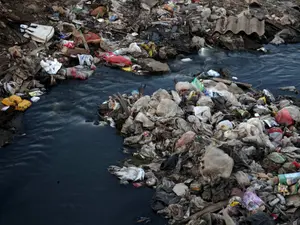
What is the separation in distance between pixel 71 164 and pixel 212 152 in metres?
2.84

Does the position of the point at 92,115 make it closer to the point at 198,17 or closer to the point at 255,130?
the point at 255,130

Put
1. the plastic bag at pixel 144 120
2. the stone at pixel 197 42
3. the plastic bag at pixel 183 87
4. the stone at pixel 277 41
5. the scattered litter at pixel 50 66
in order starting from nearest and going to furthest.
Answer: the plastic bag at pixel 144 120, the plastic bag at pixel 183 87, the scattered litter at pixel 50 66, the stone at pixel 197 42, the stone at pixel 277 41

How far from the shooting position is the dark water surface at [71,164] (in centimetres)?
544

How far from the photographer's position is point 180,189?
5672mm

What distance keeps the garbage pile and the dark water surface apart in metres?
0.32

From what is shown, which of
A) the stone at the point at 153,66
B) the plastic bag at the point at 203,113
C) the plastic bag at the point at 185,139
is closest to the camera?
the plastic bag at the point at 185,139

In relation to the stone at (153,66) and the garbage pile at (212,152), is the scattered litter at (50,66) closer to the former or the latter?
the garbage pile at (212,152)

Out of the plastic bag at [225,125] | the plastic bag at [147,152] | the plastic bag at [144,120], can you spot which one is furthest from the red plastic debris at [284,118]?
the plastic bag at [147,152]

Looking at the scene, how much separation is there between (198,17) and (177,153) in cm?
778

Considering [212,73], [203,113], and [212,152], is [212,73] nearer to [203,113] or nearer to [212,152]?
[203,113]

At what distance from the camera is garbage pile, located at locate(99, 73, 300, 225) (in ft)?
17.4

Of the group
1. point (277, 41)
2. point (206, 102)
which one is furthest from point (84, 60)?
point (277, 41)

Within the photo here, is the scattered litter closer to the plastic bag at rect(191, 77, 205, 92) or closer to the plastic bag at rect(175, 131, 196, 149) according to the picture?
the plastic bag at rect(191, 77, 205, 92)

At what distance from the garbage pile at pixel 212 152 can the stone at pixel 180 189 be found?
18 mm
